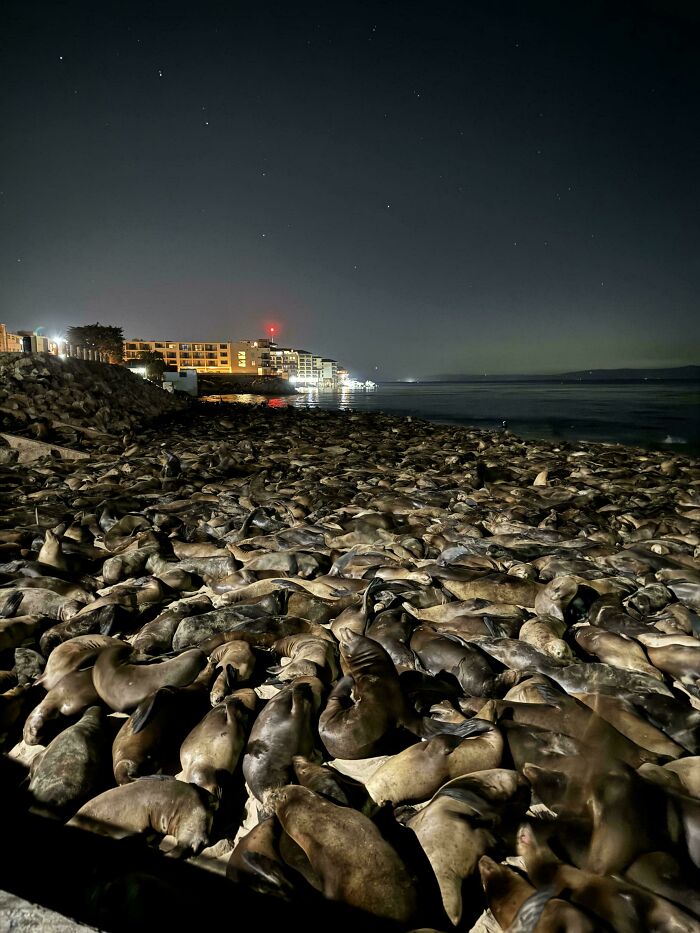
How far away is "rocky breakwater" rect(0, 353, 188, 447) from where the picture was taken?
17.3 metres

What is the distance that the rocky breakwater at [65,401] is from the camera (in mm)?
17266

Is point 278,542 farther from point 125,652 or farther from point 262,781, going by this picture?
point 262,781

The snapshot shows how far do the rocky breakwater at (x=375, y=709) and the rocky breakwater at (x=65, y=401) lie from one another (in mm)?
11327

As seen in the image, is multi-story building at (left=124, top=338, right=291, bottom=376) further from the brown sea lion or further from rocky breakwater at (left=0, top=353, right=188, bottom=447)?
the brown sea lion

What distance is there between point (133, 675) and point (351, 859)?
2.26 metres

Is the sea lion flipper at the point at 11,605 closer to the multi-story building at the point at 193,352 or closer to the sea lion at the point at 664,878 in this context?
the sea lion at the point at 664,878

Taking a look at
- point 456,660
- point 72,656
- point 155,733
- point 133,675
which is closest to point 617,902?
point 456,660

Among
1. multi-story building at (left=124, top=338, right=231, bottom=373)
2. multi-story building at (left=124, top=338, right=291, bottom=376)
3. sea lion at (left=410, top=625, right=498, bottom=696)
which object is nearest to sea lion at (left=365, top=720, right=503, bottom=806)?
sea lion at (left=410, top=625, right=498, bottom=696)

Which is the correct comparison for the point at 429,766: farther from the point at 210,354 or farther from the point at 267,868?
the point at 210,354

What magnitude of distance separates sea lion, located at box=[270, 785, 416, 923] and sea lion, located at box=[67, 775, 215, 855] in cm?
53

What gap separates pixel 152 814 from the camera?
2559mm

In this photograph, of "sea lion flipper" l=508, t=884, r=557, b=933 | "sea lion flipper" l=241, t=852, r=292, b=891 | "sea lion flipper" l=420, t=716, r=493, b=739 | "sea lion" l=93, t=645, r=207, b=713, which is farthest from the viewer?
"sea lion" l=93, t=645, r=207, b=713

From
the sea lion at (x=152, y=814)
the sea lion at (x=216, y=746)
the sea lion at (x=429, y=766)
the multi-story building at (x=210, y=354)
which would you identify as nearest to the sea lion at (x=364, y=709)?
the sea lion at (x=429, y=766)

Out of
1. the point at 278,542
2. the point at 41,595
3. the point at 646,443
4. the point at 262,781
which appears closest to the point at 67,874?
the point at 262,781
